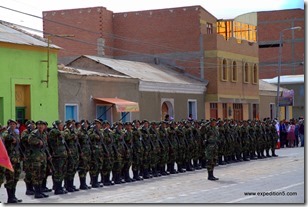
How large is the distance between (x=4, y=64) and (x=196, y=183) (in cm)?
1093

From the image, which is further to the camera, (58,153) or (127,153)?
(127,153)

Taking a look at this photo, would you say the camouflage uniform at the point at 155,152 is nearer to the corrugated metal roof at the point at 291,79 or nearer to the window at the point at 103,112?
the window at the point at 103,112

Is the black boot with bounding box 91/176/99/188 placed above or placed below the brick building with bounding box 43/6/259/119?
below

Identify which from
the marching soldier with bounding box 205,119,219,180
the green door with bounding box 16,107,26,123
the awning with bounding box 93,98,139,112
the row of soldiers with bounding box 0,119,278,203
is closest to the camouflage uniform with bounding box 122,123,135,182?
the row of soldiers with bounding box 0,119,278,203

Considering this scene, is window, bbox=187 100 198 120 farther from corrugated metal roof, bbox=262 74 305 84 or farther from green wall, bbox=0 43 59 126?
corrugated metal roof, bbox=262 74 305 84

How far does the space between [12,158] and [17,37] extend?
14.0 meters

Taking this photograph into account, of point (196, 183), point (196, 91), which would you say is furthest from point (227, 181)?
point (196, 91)

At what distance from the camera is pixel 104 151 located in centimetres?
1962

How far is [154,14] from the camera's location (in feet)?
151

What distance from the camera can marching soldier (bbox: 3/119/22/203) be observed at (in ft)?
52.5

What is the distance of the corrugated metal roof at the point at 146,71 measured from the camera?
37.7 meters

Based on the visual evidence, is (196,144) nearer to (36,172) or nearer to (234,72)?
(36,172)

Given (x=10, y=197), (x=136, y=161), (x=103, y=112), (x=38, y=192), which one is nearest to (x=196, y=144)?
(x=136, y=161)

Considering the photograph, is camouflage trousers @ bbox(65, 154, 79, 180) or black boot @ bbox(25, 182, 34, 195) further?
camouflage trousers @ bbox(65, 154, 79, 180)
